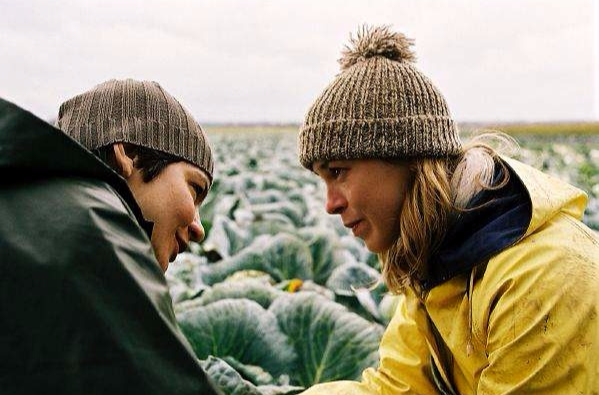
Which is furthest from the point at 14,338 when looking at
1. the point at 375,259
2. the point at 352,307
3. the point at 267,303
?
the point at 375,259

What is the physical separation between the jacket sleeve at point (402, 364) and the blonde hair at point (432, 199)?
283 mm

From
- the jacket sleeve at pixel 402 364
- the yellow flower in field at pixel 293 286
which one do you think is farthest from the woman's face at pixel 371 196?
the yellow flower in field at pixel 293 286

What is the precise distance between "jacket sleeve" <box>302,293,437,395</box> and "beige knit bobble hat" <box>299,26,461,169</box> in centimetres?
63

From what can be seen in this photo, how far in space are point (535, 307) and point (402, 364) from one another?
913 mm

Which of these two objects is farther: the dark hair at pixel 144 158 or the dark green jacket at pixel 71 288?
the dark hair at pixel 144 158

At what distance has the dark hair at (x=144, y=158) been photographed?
7.28 feet

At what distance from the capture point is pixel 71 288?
1.35 meters

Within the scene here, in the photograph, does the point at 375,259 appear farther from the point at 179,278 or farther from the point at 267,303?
the point at 267,303

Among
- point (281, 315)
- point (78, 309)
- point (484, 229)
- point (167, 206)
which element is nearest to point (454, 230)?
point (484, 229)

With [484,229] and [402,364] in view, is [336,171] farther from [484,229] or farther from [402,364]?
[402,364]

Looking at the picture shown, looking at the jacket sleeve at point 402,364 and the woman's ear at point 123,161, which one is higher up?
the woman's ear at point 123,161

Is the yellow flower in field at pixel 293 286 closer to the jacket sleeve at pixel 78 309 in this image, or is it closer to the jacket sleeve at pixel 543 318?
the jacket sleeve at pixel 543 318

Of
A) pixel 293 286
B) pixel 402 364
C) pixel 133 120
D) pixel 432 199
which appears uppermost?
pixel 133 120

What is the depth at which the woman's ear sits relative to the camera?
2.14m
